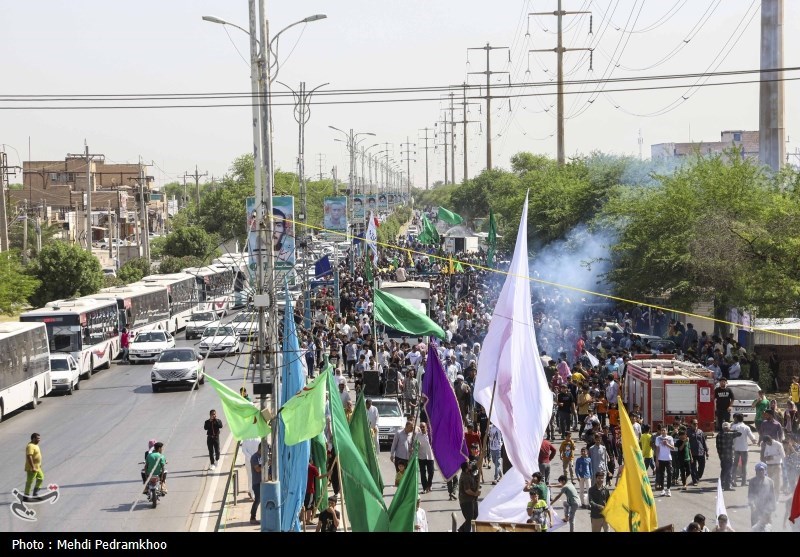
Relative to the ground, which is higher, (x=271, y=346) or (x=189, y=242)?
(x=189, y=242)

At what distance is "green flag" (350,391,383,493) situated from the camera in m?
14.9

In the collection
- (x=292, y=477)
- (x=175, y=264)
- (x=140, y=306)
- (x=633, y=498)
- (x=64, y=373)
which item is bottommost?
(x=64, y=373)

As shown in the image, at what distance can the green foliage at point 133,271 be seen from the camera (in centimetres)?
6384

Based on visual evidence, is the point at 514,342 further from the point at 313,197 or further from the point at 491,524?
the point at 313,197

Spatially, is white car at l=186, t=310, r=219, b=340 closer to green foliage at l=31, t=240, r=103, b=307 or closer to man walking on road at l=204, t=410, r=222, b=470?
green foliage at l=31, t=240, r=103, b=307

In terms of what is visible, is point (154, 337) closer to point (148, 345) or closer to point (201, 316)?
point (148, 345)

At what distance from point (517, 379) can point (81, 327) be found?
25103 mm

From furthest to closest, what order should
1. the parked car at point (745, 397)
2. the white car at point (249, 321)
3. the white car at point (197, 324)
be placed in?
the white car at point (197, 324)
the parked car at point (745, 397)
the white car at point (249, 321)

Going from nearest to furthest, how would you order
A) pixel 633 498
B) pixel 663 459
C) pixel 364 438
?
pixel 633 498 → pixel 364 438 → pixel 663 459

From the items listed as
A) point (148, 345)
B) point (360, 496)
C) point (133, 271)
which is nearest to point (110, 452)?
point (360, 496)

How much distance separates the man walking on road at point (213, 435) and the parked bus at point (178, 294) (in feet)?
93.5

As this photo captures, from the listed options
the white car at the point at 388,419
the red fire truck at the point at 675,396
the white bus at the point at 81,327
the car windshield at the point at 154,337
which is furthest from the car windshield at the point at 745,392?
the car windshield at the point at 154,337

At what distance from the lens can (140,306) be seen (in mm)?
45750

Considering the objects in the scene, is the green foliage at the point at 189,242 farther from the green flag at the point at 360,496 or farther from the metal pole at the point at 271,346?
the green flag at the point at 360,496
